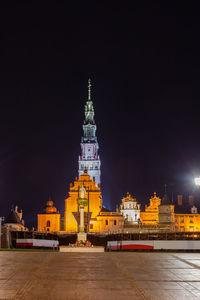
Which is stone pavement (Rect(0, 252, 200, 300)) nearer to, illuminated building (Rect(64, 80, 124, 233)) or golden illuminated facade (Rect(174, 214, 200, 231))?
illuminated building (Rect(64, 80, 124, 233))

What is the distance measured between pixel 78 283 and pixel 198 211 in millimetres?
89423

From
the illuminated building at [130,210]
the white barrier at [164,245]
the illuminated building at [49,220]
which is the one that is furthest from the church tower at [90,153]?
the white barrier at [164,245]

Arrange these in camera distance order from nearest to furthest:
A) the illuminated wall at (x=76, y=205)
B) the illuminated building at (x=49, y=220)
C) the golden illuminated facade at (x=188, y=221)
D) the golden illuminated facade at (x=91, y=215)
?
the golden illuminated facade at (x=91, y=215)
the illuminated wall at (x=76, y=205)
the illuminated building at (x=49, y=220)
the golden illuminated facade at (x=188, y=221)

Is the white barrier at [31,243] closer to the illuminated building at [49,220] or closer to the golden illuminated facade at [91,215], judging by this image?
the golden illuminated facade at [91,215]

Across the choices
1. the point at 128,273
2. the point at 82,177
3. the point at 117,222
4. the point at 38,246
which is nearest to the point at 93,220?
the point at 117,222

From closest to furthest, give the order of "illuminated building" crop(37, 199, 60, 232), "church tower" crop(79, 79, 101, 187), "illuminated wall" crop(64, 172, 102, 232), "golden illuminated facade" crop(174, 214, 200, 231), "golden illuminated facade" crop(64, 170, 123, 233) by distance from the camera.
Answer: "golden illuminated facade" crop(64, 170, 123, 233) → "illuminated wall" crop(64, 172, 102, 232) → "illuminated building" crop(37, 199, 60, 232) → "golden illuminated facade" crop(174, 214, 200, 231) → "church tower" crop(79, 79, 101, 187)

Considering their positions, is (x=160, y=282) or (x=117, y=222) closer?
(x=160, y=282)

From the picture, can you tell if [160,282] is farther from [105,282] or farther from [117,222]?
[117,222]

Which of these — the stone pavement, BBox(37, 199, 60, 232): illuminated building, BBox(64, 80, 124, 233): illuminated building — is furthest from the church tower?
the stone pavement

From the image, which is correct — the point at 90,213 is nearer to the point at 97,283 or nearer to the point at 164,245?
the point at 164,245

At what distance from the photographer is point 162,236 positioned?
115ft

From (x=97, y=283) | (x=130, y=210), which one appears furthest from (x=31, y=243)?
(x=130, y=210)

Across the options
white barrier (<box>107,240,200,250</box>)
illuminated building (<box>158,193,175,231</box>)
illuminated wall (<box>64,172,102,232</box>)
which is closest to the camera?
white barrier (<box>107,240,200,250</box>)

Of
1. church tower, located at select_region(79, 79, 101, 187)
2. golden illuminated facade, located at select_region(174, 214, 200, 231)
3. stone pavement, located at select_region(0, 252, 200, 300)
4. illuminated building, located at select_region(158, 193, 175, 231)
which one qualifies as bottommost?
golden illuminated facade, located at select_region(174, 214, 200, 231)
